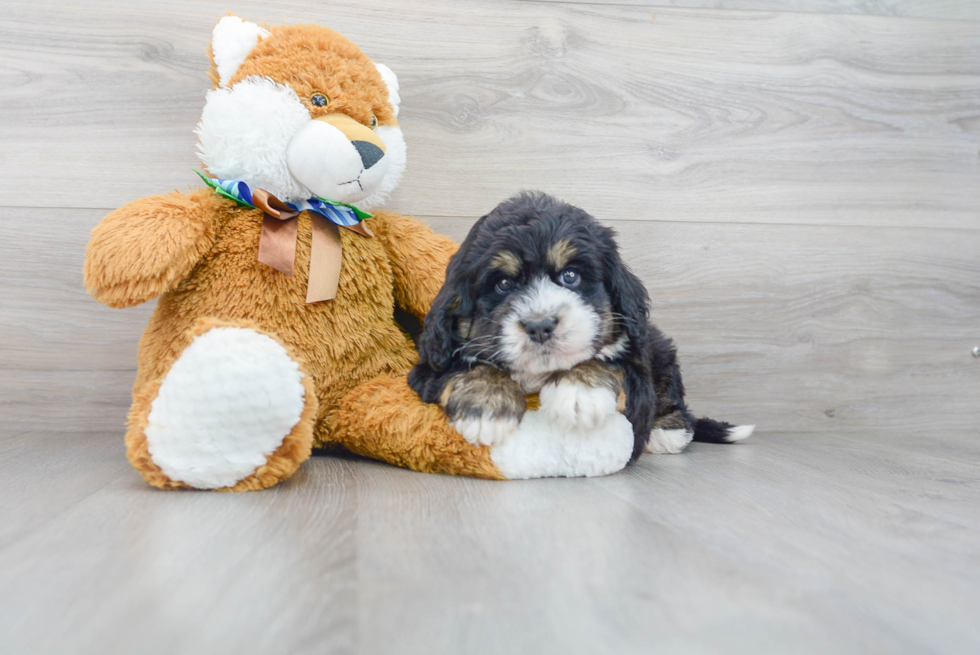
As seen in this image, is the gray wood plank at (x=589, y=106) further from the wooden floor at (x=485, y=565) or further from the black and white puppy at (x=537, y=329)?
the wooden floor at (x=485, y=565)

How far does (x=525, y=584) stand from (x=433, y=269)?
93cm

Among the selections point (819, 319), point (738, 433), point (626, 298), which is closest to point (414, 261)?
point (626, 298)

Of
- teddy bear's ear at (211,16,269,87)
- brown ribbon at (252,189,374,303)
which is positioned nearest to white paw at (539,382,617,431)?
brown ribbon at (252,189,374,303)

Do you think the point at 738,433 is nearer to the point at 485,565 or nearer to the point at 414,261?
the point at 414,261

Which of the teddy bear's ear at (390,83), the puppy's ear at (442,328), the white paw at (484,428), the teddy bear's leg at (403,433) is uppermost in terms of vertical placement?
the teddy bear's ear at (390,83)

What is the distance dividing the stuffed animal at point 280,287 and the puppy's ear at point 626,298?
180 millimetres

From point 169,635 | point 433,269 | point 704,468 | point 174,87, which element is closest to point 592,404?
point 704,468

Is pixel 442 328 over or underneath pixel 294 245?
underneath

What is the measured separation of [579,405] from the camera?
4.27ft

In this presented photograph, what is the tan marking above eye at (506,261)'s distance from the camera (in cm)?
131

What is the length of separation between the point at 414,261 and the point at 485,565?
89 cm

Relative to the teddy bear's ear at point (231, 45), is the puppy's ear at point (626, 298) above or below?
below

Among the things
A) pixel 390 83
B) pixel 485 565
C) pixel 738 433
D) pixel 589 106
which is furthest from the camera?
pixel 589 106

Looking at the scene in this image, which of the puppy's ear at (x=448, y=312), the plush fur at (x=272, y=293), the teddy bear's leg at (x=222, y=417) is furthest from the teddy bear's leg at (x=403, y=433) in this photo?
the teddy bear's leg at (x=222, y=417)
